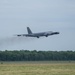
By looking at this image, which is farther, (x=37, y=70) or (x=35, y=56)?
(x=35, y=56)

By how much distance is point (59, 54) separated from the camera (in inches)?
6142

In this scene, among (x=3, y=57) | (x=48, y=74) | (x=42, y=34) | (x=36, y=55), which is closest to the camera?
(x=48, y=74)

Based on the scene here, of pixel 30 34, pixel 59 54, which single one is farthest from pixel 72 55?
pixel 30 34

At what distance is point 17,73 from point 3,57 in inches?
3061

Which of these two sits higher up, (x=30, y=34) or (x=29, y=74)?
(x=30, y=34)

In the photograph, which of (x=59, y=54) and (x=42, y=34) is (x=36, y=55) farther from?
(x=42, y=34)

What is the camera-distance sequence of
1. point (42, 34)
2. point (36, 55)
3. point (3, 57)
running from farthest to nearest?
1. point (36, 55)
2. point (3, 57)
3. point (42, 34)

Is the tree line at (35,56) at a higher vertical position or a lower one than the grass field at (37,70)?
higher

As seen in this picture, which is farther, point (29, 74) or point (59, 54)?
point (59, 54)

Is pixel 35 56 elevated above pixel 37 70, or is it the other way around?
pixel 35 56

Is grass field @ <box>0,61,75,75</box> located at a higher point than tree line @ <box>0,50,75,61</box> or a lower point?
lower

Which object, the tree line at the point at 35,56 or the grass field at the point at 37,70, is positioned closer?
the grass field at the point at 37,70

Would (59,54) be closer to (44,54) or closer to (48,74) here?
(44,54)

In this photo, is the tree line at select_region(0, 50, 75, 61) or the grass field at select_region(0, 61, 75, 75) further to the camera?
the tree line at select_region(0, 50, 75, 61)
